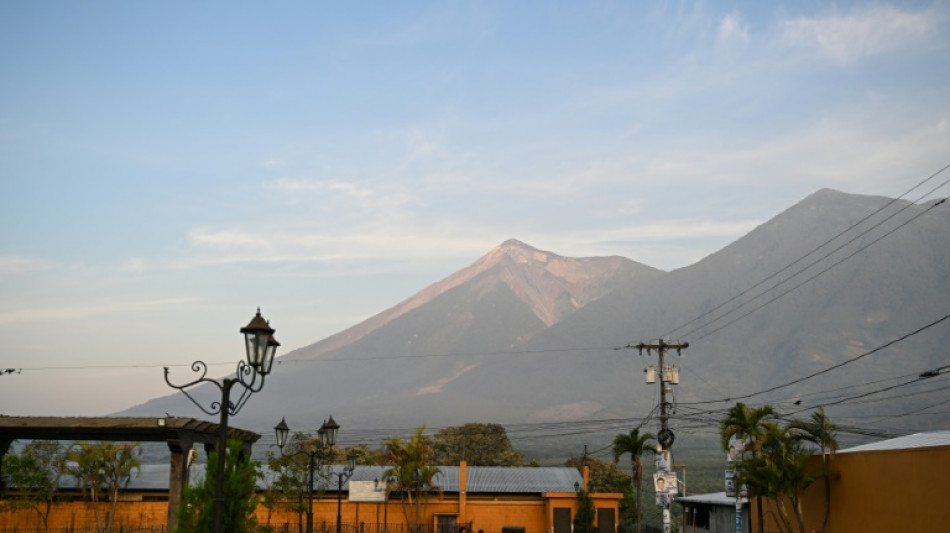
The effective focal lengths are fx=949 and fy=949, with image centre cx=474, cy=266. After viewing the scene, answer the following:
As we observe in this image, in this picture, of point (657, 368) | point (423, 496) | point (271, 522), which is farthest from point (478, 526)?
point (657, 368)

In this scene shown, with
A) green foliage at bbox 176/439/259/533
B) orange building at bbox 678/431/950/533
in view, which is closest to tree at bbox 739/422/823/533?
orange building at bbox 678/431/950/533

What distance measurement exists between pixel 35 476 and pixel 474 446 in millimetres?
62021

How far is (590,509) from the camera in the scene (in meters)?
48.0

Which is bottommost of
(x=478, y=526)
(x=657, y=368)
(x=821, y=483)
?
(x=478, y=526)

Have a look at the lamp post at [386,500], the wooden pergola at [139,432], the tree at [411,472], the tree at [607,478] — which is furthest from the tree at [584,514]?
the tree at [607,478]

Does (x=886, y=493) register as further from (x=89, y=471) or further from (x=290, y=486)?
(x=89, y=471)

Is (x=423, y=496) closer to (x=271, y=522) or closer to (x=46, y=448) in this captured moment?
(x=271, y=522)

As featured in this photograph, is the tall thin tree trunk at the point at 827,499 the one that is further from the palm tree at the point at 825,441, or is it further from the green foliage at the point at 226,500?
the green foliage at the point at 226,500

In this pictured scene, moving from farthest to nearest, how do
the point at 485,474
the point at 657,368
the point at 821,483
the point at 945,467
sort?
1. the point at 485,474
2. the point at 657,368
3. the point at 821,483
4. the point at 945,467

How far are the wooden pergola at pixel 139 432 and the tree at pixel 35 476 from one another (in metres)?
17.4

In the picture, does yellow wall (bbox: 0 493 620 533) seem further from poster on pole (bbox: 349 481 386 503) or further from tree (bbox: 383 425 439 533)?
tree (bbox: 383 425 439 533)

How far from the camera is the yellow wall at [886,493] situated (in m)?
22.9

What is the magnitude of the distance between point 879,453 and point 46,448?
37.5 meters

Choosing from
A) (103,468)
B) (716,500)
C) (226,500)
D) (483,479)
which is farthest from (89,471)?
(716,500)
